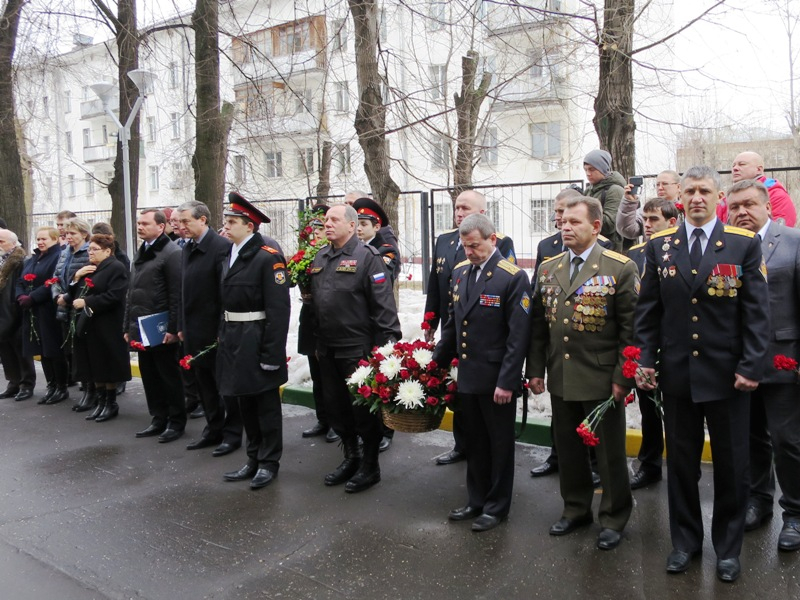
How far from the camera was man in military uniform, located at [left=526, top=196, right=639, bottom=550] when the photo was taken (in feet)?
14.3

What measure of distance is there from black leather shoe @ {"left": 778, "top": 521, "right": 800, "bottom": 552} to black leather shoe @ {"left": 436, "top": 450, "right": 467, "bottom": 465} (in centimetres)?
254

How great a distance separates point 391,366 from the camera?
16.8 ft

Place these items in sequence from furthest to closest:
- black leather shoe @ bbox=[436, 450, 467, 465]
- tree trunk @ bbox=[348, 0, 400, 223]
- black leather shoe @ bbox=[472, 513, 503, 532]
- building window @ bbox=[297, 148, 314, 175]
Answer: building window @ bbox=[297, 148, 314, 175]
tree trunk @ bbox=[348, 0, 400, 223]
black leather shoe @ bbox=[436, 450, 467, 465]
black leather shoe @ bbox=[472, 513, 503, 532]

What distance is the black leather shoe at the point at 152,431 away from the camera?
736 cm

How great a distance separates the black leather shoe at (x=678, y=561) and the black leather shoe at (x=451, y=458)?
232 cm

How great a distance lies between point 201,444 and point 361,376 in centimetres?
244

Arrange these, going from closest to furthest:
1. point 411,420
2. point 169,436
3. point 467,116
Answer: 1. point 411,420
2. point 169,436
3. point 467,116

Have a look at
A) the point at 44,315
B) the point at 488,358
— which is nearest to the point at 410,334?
the point at 44,315

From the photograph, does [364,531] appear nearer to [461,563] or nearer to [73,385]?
[461,563]

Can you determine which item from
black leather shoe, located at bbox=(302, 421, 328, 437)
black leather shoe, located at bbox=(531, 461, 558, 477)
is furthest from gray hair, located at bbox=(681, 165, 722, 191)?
black leather shoe, located at bbox=(302, 421, 328, 437)

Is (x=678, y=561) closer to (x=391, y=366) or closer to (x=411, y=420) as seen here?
(x=411, y=420)

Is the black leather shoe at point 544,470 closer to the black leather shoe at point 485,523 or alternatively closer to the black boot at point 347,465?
the black leather shoe at point 485,523

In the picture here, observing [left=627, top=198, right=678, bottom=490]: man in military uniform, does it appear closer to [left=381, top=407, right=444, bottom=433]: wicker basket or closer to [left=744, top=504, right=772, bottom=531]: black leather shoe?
[left=744, top=504, right=772, bottom=531]: black leather shoe

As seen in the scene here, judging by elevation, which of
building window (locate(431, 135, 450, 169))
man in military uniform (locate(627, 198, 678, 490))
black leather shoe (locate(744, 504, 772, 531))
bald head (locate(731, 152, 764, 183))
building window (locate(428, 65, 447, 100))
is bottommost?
black leather shoe (locate(744, 504, 772, 531))
